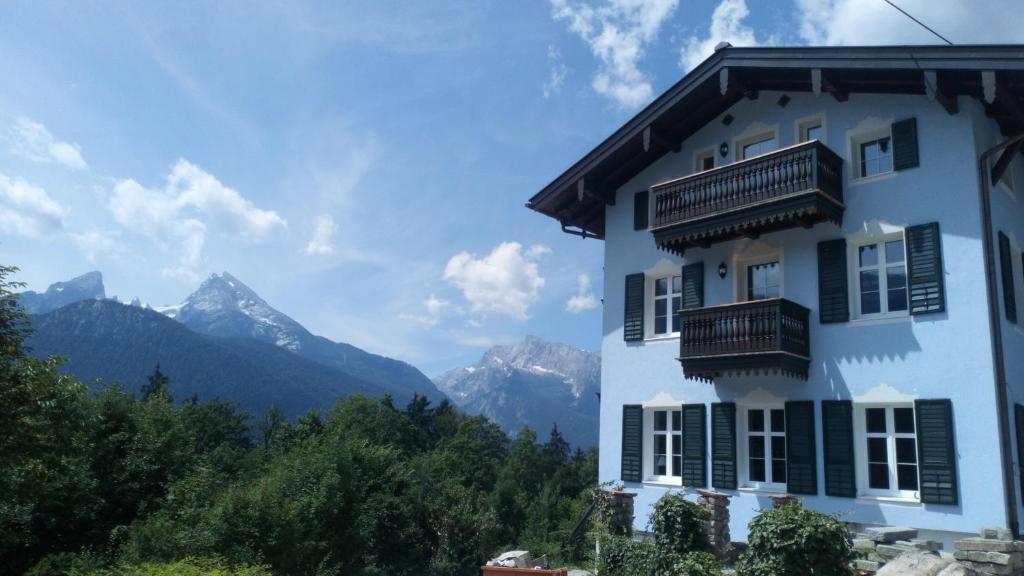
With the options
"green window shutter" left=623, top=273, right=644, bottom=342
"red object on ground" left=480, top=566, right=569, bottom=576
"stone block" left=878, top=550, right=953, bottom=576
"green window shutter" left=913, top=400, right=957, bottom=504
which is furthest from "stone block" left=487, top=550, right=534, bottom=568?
"green window shutter" left=913, top=400, right=957, bottom=504

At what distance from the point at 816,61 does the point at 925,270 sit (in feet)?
15.1

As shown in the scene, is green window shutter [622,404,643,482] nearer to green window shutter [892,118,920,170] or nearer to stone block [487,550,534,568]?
stone block [487,550,534,568]

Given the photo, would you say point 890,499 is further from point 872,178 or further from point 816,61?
point 816,61

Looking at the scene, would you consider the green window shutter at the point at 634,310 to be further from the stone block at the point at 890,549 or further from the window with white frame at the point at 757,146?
the stone block at the point at 890,549

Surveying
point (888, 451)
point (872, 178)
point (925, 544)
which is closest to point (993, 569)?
point (925, 544)

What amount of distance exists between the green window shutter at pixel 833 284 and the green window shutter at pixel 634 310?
4.39 meters

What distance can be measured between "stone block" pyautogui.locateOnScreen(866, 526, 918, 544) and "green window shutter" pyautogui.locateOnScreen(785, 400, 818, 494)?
199 cm

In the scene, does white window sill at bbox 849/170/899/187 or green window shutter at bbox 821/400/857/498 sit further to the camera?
white window sill at bbox 849/170/899/187

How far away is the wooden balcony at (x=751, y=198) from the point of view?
14430 millimetres

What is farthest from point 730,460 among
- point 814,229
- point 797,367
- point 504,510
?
point 504,510

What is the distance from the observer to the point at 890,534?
11797 mm

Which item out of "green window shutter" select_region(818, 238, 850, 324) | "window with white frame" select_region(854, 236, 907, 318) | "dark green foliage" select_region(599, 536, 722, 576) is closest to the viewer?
"dark green foliage" select_region(599, 536, 722, 576)

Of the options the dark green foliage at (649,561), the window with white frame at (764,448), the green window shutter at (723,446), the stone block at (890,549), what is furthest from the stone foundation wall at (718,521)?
the stone block at (890,549)

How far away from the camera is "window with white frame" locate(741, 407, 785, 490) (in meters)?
15.1
